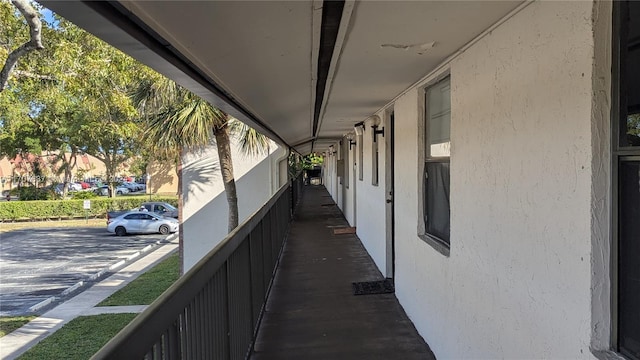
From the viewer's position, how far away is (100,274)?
17719mm

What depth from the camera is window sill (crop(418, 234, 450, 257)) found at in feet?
11.0

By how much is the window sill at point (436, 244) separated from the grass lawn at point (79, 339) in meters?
6.65

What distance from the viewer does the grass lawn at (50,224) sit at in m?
31.5

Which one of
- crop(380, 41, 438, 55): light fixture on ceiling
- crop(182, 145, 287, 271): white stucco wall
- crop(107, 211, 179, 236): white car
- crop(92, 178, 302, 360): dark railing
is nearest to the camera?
crop(92, 178, 302, 360): dark railing

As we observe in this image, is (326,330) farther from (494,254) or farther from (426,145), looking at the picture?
(494,254)

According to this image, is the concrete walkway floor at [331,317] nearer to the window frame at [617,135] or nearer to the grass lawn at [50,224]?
the window frame at [617,135]

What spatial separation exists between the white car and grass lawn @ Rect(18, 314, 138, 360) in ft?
53.6

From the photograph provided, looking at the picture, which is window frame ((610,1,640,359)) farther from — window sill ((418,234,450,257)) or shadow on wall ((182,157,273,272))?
shadow on wall ((182,157,273,272))

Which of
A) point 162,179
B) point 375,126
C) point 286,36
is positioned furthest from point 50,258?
point 162,179

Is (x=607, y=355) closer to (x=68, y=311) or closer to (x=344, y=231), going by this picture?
(x=344, y=231)

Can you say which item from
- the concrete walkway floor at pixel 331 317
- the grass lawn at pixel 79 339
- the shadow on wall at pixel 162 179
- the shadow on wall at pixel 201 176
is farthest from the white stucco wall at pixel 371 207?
the shadow on wall at pixel 162 179

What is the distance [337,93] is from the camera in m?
4.54

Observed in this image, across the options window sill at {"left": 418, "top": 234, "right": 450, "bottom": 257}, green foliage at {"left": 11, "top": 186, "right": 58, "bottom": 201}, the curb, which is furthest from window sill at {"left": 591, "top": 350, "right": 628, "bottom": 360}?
green foliage at {"left": 11, "top": 186, "right": 58, "bottom": 201}

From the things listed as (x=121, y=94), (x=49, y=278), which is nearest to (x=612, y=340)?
(x=121, y=94)
